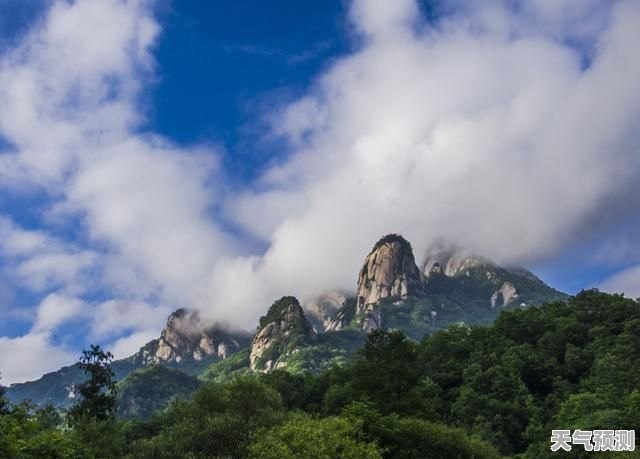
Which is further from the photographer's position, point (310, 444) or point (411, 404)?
point (411, 404)

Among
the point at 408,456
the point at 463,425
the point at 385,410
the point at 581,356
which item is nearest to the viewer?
the point at 408,456

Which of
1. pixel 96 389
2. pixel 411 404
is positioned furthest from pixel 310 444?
pixel 96 389

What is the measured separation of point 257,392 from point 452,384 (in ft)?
159

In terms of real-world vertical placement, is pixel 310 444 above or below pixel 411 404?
below

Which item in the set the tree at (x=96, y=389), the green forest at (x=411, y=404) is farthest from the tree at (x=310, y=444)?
the tree at (x=96, y=389)

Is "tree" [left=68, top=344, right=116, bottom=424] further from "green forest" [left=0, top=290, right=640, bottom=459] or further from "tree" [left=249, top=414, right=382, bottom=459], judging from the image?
"tree" [left=249, top=414, right=382, bottom=459]

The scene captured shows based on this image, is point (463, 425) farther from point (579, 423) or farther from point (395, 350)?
point (579, 423)

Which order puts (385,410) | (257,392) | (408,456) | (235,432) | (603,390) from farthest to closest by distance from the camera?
(603,390), (385,410), (257,392), (408,456), (235,432)

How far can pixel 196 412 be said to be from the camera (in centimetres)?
5116

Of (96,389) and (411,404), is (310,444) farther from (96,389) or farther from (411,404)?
(96,389)

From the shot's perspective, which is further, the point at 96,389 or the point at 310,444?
the point at 96,389

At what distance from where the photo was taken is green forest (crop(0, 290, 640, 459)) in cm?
4125

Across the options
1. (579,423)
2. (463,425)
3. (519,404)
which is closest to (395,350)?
(463,425)

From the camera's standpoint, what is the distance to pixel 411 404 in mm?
65812
